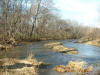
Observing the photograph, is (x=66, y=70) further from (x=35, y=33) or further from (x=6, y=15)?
(x=35, y=33)

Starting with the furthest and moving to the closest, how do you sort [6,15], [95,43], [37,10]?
[37,10] < [95,43] < [6,15]

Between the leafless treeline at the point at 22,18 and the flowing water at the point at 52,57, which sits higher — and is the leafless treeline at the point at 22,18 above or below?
above

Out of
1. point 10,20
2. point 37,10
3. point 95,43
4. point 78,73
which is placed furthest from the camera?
point 37,10

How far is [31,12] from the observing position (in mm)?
42875

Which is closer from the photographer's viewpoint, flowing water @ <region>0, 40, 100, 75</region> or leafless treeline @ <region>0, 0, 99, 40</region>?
flowing water @ <region>0, 40, 100, 75</region>

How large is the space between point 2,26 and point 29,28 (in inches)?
465

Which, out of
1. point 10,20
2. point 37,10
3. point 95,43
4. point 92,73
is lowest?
point 95,43

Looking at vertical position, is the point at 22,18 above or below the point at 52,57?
above

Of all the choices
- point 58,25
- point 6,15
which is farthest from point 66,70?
point 58,25

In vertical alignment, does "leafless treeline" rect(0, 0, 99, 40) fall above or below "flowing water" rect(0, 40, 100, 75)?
above

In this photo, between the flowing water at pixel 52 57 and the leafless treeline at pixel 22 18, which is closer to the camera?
the flowing water at pixel 52 57

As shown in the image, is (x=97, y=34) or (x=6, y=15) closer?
(x=6, y=15)

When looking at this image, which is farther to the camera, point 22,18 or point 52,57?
point 22,18

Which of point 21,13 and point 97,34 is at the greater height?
point 21,13
